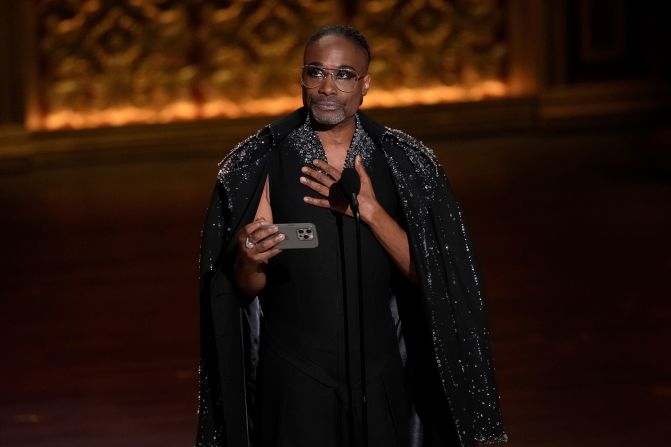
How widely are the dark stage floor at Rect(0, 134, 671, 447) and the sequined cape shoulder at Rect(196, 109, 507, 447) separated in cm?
165

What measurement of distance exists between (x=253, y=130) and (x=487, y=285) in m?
3.91

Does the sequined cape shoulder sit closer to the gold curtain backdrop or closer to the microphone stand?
the microphone stand

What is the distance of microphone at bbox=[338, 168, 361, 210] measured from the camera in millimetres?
2469

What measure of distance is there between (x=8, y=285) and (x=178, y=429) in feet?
7.49

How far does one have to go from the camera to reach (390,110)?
32.4 ft

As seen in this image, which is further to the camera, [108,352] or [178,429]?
[108,352]

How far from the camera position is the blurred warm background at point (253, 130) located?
16.1 ft

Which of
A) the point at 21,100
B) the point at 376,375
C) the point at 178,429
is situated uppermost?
the point at 21,100

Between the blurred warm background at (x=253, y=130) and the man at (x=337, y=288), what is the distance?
1.70m

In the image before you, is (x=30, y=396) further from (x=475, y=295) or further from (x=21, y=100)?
(x=21, y=100)

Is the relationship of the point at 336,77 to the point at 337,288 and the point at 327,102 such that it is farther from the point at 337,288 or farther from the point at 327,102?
the point at 337,288

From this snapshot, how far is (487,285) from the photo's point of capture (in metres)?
6.17

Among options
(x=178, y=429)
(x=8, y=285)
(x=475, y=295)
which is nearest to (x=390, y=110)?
(x=8, y=285)

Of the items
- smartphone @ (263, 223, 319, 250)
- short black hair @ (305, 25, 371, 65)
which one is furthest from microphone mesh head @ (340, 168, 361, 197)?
short black hair @ (305, 25, 371, 65)
